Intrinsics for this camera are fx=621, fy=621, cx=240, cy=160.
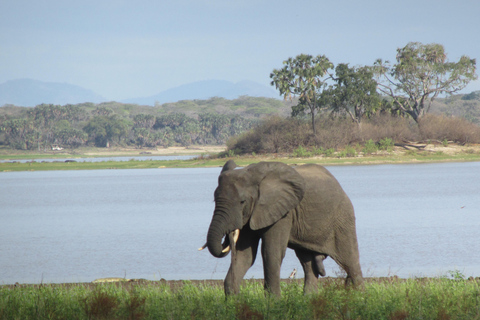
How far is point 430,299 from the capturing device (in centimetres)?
711

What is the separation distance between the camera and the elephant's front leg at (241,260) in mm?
7305

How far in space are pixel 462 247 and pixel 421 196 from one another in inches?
542

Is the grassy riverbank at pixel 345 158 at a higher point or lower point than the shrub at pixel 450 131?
lower

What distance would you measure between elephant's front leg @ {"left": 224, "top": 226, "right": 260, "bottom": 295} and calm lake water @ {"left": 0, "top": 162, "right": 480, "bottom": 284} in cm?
364

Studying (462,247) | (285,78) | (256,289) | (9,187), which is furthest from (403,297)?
(285,78)

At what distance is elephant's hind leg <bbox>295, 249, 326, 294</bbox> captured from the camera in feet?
25.9

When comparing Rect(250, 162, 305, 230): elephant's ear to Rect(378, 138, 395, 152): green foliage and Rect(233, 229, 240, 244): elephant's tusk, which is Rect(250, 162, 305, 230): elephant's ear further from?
Rect(378, 138, 395, 152): green foliage

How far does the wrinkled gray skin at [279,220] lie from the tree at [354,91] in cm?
5311

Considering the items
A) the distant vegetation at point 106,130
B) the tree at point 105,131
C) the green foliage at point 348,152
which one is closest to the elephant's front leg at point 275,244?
the green foliage at point 348,152

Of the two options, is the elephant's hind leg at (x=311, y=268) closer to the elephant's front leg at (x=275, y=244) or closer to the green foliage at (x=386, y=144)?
the elephant's front leg at (x=275, y=244)

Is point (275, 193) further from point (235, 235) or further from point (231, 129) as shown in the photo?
point (231, 129)

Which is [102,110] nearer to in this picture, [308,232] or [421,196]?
[421,196]

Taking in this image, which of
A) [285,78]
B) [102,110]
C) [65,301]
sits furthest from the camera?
[102,110]

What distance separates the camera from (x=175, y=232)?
60.3 ft
